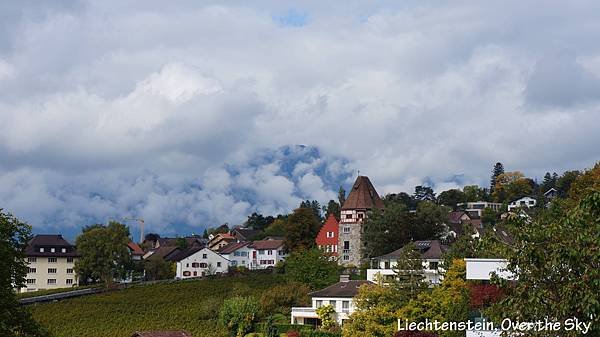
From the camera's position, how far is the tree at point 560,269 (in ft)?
59.3

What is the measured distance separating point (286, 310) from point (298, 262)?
13.4 meters

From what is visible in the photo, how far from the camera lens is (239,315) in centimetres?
6309

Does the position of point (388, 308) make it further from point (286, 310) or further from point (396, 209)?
point (396, 209)

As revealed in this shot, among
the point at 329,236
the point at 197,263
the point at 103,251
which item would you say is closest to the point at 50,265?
the point at 103,251

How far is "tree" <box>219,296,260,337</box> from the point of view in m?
62.4

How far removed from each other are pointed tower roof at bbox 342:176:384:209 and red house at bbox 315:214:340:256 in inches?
190

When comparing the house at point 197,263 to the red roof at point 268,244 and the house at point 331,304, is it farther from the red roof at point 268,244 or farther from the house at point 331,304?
the house at point 331,304

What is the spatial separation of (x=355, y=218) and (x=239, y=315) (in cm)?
4463

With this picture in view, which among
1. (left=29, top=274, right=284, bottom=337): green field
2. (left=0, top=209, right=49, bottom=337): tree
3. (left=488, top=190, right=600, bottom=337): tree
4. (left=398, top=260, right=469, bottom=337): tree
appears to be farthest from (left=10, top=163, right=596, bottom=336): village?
(left=0, top=209, right=49, bottom=337): tree

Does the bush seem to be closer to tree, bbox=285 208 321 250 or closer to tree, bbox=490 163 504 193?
tree, bbox=285 208 321 250

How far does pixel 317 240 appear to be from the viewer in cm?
11175

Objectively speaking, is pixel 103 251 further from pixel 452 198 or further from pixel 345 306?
pixel 452 198

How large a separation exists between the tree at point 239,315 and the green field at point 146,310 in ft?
2.86

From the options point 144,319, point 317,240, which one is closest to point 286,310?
point 144,319
